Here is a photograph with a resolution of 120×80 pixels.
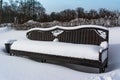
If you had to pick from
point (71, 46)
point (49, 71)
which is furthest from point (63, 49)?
point (49, 71)

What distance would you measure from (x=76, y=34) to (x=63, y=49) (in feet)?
5.50

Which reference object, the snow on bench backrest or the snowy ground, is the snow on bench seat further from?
the snow on bench backrest

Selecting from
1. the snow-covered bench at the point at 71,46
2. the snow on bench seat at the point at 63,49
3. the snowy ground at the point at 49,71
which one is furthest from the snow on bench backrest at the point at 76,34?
the snow on bench seat at the point at 63,49

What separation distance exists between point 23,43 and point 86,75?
11.6ft

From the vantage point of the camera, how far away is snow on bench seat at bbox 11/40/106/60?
22.2 ft

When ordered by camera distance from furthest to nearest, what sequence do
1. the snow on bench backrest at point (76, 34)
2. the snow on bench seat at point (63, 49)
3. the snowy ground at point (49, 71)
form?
1. the snow on bench backrest at point (76, 34)
2. the snow on bench seat at point (63, 49)
3. the snowy ground at point (49, 71)

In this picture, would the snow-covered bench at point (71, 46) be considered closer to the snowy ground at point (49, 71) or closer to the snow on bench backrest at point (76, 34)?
the snow on bench backrest at point (76, 34)

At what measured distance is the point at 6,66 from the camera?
7.16 metres

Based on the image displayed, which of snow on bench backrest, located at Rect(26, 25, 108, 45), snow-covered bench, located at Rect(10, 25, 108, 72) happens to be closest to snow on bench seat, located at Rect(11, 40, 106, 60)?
snow-covered bench, located at Rect(10, 25, 108, 72)

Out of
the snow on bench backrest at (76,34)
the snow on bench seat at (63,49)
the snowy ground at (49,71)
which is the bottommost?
the snowy ground at (49,71)

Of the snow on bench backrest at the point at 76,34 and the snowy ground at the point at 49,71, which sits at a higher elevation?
the snow on bench backrest at the point at 76,34

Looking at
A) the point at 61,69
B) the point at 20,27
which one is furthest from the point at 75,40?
the point at 20,27

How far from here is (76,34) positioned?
897 centimetres

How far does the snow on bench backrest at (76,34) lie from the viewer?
8.31 meters
